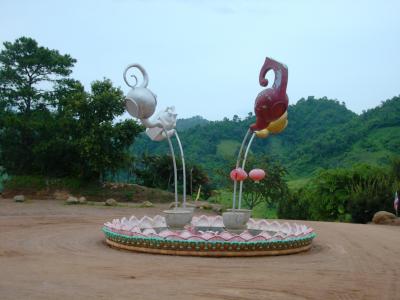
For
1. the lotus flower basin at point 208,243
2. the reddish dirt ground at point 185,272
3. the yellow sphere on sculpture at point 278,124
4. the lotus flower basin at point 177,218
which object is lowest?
the reddish dirt ground at point 185,272

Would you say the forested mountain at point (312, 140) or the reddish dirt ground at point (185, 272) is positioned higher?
the forested mountain at point (312, 140)

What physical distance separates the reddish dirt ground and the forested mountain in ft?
56.3

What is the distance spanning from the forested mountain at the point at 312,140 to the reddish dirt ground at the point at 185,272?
17167 mm

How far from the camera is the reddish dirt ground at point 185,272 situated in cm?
556

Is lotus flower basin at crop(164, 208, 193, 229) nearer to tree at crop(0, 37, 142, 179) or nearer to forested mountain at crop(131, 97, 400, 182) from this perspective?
tree at crop(0, 37, 142, 179)

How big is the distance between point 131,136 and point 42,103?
5101 millimetres

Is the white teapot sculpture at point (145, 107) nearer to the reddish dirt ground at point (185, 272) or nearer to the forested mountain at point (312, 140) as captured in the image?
the reddish dirt ground at point (185, 272)

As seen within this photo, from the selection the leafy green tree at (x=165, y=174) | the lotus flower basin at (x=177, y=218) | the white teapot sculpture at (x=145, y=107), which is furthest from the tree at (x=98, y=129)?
the lotus flower basin at (x=177, y=218)

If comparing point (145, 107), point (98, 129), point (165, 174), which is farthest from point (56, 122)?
point (145, 107)

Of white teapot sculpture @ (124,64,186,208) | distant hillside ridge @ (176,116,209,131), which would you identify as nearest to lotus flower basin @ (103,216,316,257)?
white teapot sculpture @ (124,64,186,208)

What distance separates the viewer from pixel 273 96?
995cm

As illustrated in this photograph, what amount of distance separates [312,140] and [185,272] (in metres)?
30.2

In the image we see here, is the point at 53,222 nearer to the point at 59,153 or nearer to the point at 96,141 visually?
the point at 96,141

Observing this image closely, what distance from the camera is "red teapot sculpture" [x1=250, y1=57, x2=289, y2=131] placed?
9.84 metres
